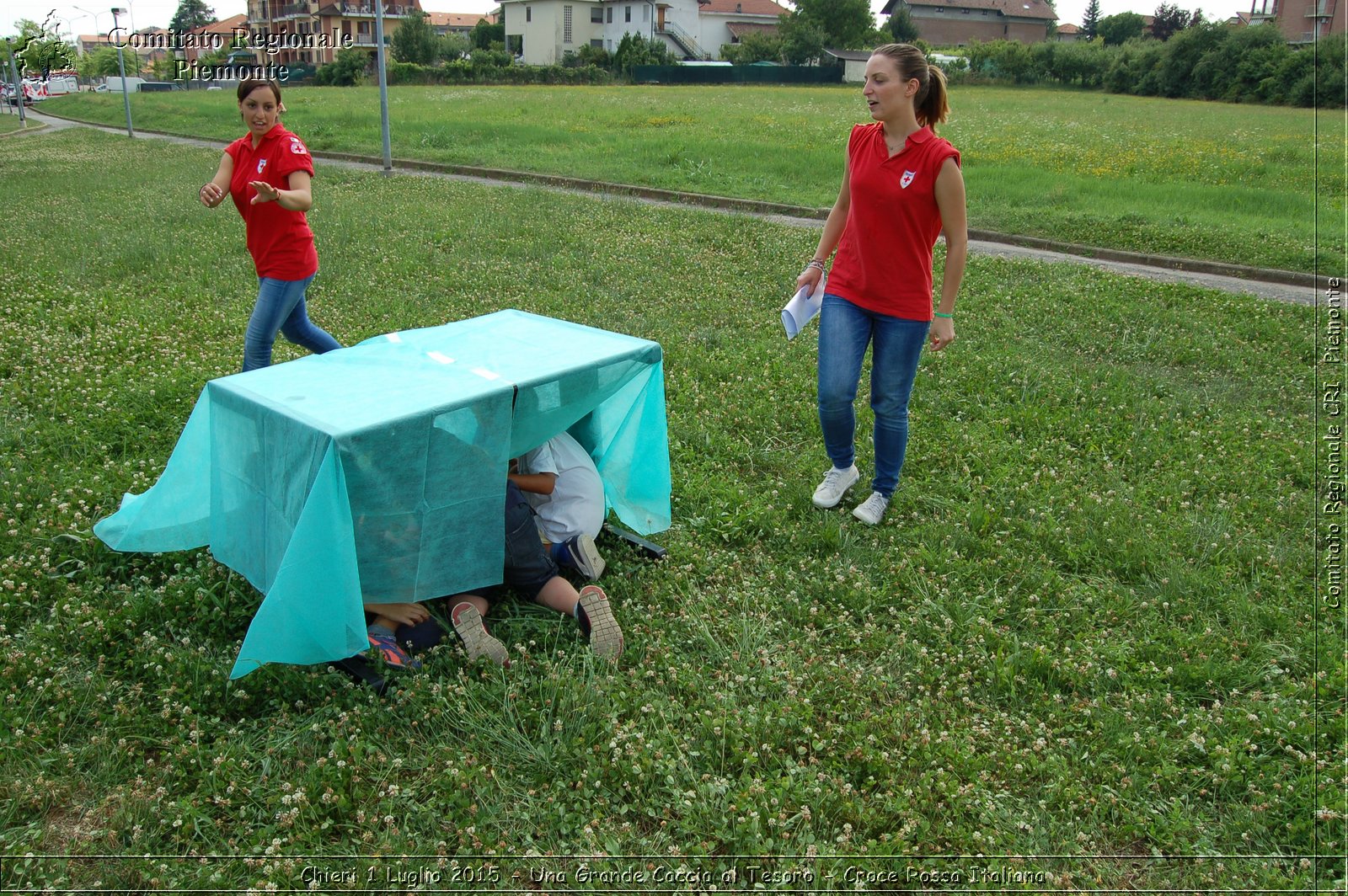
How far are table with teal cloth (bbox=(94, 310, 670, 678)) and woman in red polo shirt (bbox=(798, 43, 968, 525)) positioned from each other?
96 cm

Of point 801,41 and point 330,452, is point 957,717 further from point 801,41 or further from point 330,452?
point 801,41

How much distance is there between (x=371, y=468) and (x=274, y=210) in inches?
118

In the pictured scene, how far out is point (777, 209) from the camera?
14.4 metres

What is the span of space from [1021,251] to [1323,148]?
1410cm

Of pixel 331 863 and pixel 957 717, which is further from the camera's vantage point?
pixel 957 717

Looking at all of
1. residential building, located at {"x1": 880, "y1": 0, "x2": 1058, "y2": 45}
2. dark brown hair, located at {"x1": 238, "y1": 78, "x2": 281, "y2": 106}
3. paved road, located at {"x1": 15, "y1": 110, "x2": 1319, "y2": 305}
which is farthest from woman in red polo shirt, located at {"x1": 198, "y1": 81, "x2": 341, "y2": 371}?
residential building, located at {"x1": 880, "y1": 0, "x2": 1058, "y2": 45}

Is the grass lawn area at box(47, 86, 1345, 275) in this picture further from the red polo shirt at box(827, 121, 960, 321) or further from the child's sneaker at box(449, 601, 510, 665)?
the child's sneaker at box(449, 601, 510, 665)

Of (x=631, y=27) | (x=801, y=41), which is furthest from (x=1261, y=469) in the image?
(x=631, y=27)

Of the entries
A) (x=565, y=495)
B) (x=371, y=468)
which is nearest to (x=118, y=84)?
(x=565, y=495)

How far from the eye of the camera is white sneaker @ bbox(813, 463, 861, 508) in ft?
16.6

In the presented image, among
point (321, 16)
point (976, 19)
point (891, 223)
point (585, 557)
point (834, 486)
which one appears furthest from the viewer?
point (976, 19)

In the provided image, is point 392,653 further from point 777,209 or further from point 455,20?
point 455,20

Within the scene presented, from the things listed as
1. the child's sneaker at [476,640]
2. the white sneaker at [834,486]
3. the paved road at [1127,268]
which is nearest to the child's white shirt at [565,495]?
the child's sneaker at [476,640]

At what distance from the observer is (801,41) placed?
242 ft
